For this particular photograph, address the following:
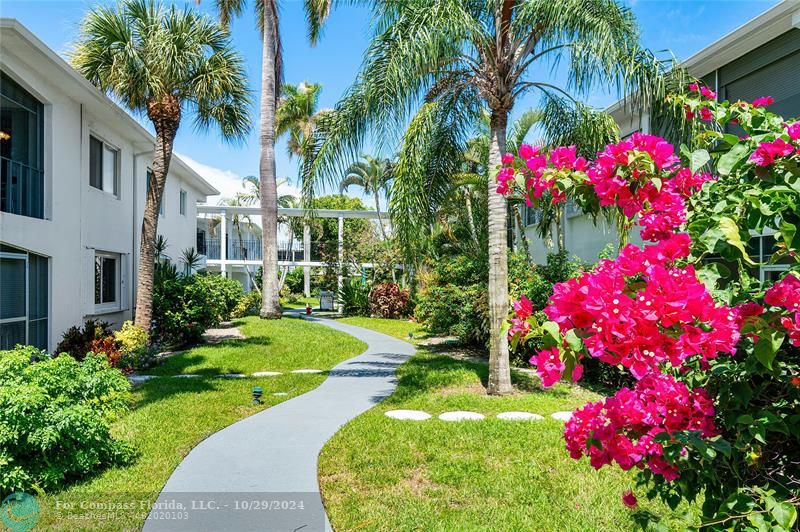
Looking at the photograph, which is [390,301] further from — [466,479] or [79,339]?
[466,479]

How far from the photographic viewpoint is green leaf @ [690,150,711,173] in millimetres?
2127

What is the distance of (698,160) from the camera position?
7.06ft

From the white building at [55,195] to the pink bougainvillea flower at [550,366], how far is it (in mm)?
9421

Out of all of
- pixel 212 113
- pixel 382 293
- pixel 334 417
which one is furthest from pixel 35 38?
pixel 382 293

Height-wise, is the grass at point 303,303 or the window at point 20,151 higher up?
the window at point 20,151

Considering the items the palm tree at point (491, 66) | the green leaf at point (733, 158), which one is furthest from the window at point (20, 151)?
the green leaf at point (733, 158)

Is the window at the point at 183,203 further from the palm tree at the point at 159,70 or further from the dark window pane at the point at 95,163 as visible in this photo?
the palm tree at the point at 159,70

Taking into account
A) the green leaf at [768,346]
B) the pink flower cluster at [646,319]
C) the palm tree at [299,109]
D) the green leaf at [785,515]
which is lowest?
the green leaf at [785,515]

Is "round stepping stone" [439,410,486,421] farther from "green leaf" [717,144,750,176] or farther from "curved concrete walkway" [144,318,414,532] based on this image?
"green leaf" [717,144,750,176]

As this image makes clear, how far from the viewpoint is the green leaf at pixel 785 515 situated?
1680mm

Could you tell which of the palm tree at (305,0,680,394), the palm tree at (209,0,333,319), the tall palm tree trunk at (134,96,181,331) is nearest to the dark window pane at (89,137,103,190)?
the tall palm tree trunk at (134,96,181,331)

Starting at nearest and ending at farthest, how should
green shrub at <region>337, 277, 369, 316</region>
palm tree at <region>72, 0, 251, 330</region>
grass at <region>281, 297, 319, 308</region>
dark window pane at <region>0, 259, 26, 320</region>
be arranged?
dark window pane at <region>0, 259, 26, 320</region>
palm tree at <region>72, 0, 251, 330</region>
green shrub at <region>337, 277, 369, 316</region>
grass at <region>281, 297, 319, 308</region>

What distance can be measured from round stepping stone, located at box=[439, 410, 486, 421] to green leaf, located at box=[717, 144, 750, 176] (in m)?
5.33

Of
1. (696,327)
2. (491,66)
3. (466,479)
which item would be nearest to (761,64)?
(491,66)
